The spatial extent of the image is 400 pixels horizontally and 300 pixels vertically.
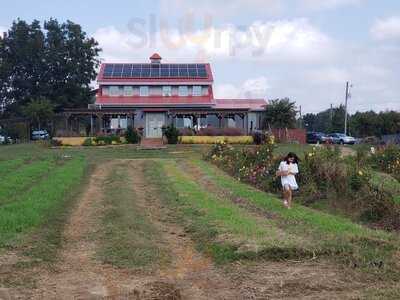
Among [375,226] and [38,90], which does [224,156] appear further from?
[38,90]

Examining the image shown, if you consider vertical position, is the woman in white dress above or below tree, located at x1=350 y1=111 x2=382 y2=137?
below

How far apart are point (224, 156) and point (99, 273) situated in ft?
64.7

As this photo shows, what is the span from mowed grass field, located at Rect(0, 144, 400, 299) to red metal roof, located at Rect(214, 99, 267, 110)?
147ft

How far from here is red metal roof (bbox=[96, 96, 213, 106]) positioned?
5678 cm

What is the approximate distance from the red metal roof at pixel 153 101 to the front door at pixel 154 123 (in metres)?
4.56

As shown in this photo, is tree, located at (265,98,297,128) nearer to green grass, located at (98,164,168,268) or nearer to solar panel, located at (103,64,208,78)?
solar panel, located at (103,64,208,78)

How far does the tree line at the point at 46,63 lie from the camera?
235 ft

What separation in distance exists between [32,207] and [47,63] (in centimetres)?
6200

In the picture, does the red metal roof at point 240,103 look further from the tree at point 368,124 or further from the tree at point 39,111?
the tree at point 39,111

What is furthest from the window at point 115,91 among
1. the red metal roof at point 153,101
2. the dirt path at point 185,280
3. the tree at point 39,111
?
the dirt path at point 185,280

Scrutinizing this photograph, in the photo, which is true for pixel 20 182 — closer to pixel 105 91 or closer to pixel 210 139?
pixel 210 139

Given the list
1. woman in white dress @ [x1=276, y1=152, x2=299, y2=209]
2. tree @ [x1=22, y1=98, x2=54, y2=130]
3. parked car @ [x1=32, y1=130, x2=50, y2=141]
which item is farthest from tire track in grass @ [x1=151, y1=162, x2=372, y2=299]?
parked car @ [x1=32, y1=130, x2=50, y2=141]

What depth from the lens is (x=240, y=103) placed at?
66.8 metres

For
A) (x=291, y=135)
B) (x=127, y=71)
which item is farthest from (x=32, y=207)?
A: (x=127, y=71)
